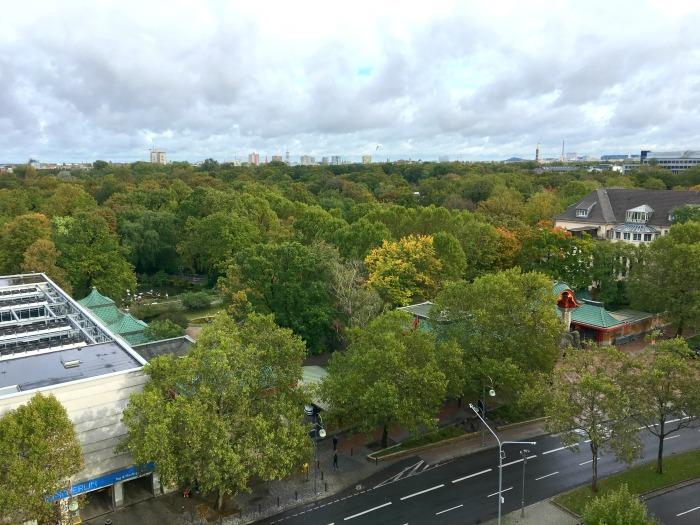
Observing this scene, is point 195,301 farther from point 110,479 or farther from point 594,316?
point 594,316

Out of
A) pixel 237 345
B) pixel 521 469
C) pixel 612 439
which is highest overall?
pixel 237 345

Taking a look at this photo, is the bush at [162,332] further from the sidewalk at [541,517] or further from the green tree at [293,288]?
the sidewalk at [541,517]

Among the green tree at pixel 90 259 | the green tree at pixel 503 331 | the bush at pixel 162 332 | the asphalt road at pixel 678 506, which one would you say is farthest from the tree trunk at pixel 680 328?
the green tree at pixel 90 259

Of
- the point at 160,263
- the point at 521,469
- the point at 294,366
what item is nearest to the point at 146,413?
the point at 294,366

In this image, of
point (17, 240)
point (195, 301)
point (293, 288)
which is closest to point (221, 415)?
point (293, 288)

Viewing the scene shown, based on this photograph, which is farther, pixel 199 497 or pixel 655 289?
pixel 655 289

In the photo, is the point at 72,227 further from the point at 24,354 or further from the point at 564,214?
the point at 564,214

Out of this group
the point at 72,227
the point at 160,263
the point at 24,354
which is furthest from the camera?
the point at 160,263
